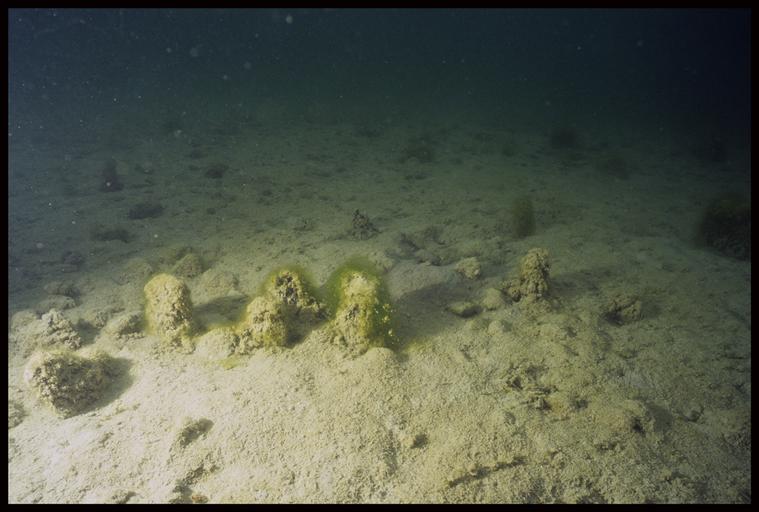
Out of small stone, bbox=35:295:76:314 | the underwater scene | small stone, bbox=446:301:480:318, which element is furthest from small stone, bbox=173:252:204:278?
small stone, bbox=446:301:480:318

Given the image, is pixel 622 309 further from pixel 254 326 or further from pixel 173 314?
pixel 173 314

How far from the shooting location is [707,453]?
10.5 ft

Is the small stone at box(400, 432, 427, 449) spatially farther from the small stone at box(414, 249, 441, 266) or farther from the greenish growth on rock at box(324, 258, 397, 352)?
the small stone at box(414, 249, 441, 266)

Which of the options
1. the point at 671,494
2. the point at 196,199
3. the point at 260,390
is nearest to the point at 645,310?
the point at 671,494

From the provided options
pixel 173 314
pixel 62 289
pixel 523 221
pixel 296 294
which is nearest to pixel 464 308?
pixel 296 294

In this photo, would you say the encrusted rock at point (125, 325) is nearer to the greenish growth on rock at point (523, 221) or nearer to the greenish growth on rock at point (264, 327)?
the greenish growth on rock at point (264, 327)

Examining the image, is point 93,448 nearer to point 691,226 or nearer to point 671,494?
point 671,494

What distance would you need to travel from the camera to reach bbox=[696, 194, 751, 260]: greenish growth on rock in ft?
20.6

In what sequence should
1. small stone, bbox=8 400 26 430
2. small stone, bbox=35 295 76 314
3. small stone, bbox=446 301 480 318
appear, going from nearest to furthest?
small stone, bbox=8 400 26 430 < small stone, bbox=446 301 480 318 < small stone, bbox=35 295 76 314

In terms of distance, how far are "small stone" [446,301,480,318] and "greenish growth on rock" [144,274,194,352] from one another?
3.14m

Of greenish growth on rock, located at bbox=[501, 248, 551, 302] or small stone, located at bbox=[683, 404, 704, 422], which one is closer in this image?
small stone, located at bbox=[683, 404, 704, 422]

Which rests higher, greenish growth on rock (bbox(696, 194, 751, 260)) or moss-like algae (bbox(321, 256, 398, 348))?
moss-like algae (bbox(321, 256, 398, 348))

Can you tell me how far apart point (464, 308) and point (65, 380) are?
428cm

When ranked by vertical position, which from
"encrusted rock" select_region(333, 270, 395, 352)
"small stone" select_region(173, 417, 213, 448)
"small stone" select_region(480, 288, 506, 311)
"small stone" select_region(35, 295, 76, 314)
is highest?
"small stone" select_region(35, 295, 76, 314)
